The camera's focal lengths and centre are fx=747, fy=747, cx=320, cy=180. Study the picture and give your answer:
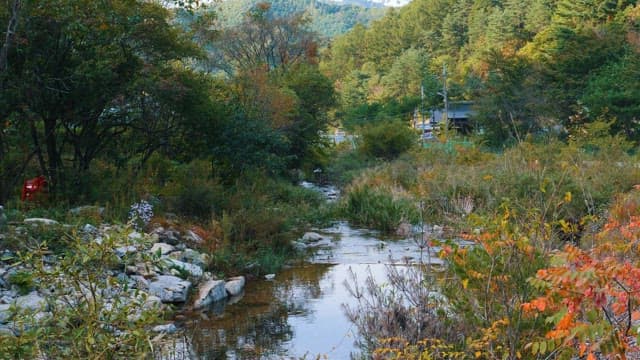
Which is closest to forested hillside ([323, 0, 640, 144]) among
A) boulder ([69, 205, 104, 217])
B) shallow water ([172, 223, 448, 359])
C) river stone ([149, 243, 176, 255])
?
shallow water ([172, 223, 448, 359])

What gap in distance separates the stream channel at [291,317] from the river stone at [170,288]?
0.48 metres

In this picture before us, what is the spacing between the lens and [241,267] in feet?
40.7

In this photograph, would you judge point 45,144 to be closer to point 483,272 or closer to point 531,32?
point 483,272

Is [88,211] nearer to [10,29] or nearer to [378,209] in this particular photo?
[10,29]

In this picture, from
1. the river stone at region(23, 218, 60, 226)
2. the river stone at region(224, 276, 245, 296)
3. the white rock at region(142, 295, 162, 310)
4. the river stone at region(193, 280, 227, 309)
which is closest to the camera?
the white rock at region(142, 295, 162, 310)

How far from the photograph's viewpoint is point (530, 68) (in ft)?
122

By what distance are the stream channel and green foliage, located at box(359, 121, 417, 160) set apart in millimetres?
19420

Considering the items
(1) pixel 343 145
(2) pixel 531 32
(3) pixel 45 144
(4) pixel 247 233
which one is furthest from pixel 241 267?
(2) pixel 531 32

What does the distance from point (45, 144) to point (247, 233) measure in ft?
17.9

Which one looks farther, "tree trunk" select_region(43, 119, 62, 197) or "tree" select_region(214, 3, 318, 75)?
"tree" select_region(214, 3, 318, 75)

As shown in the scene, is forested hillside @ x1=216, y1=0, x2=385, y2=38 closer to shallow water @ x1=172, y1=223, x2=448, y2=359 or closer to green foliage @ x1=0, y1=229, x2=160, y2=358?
shallow water @ x1=172, y1=223, x2=448, y2=359

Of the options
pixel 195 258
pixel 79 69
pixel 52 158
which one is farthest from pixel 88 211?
pixel 52 158

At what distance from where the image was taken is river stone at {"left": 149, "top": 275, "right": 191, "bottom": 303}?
10.1 metres

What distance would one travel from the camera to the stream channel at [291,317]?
27.3 ft
